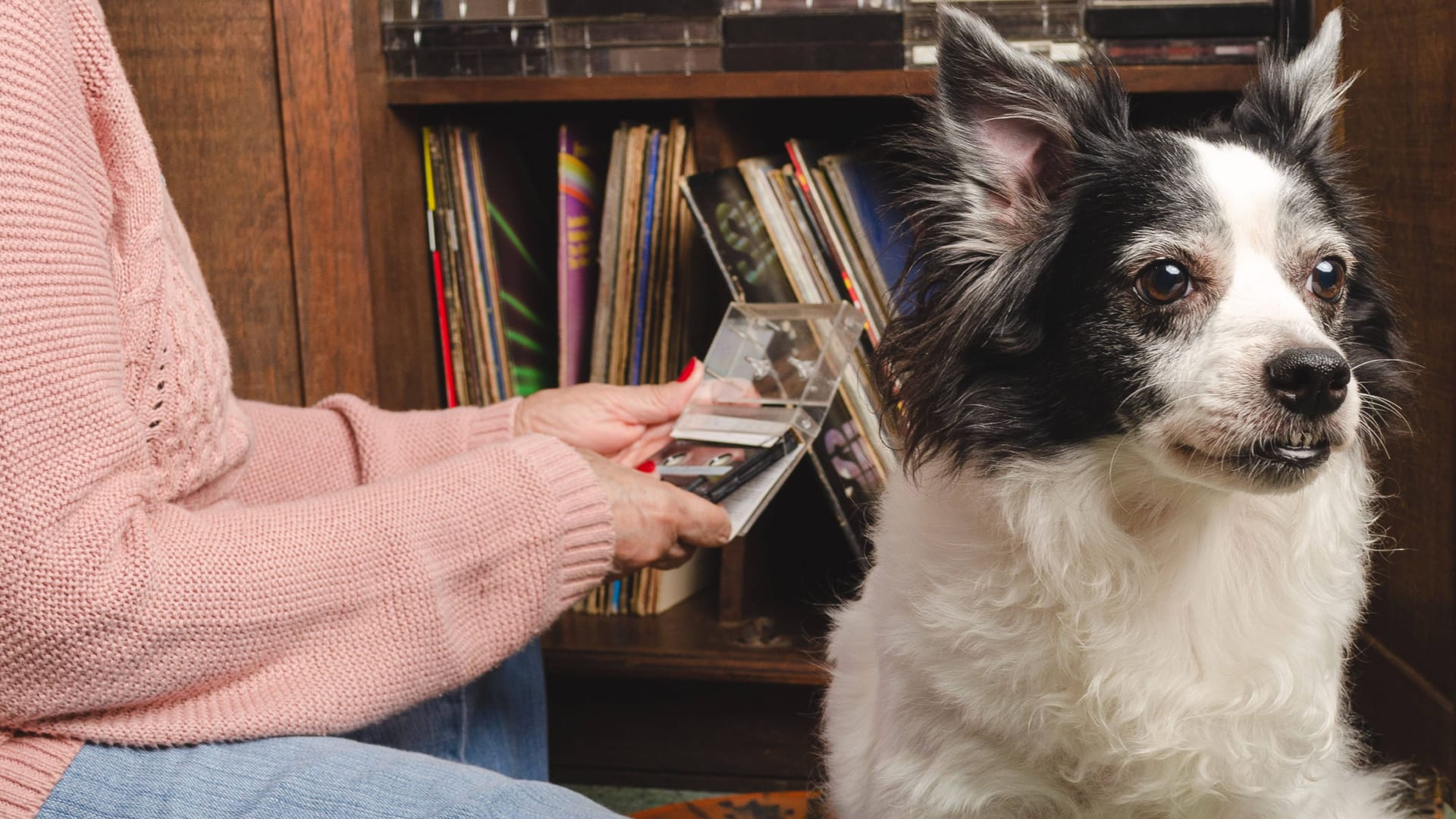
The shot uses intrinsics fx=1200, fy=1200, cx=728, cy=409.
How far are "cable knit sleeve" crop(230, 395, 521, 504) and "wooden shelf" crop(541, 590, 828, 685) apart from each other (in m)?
0.49

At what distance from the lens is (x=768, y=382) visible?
1450 mm

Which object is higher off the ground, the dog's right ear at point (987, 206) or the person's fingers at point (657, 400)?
the dog's right ear at point (987, 206)

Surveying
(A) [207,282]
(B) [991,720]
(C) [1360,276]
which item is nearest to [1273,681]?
(B) [991,720]

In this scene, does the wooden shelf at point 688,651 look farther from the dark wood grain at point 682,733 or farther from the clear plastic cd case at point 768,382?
the clear plastic cd case at point 768,382

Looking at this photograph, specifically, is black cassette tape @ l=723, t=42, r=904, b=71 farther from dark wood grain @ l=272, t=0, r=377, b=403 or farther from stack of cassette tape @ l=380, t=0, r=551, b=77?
dark wood grain @ l=272, t=0, r=377, b=403

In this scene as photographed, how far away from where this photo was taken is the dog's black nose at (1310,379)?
2.76 ft

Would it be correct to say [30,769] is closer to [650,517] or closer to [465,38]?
[650,517]

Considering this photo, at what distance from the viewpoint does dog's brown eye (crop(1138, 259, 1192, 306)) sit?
0.95 m

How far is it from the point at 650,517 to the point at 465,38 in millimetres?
877

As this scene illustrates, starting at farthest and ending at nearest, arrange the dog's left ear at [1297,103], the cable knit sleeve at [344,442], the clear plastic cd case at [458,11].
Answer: the clear plastic cd case at [458,11] < the cable knit sleeve at [344,442] < the dog's left ear at [1297,103]

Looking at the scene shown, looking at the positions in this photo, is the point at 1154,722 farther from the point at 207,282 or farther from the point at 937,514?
the point at 207,282

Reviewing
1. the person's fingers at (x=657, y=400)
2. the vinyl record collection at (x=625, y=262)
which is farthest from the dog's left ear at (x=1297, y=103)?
the vinyl record collection at (x=625, y=262)

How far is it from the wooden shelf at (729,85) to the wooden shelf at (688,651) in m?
0.77

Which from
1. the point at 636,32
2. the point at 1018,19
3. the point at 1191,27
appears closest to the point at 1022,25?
the point at 1018,19
